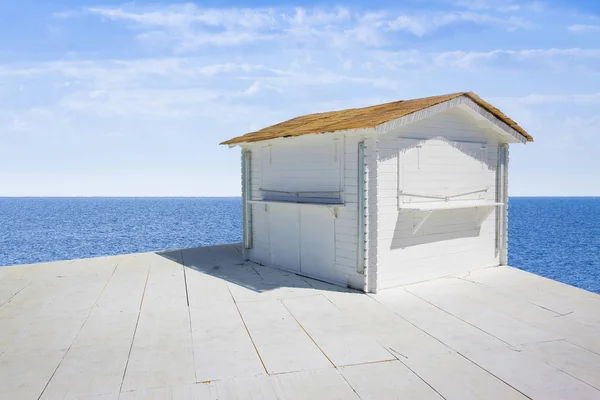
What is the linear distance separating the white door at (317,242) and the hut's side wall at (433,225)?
1219 millimetres

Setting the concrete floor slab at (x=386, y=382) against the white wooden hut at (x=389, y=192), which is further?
the white wooden hut at (x=389, y=192)

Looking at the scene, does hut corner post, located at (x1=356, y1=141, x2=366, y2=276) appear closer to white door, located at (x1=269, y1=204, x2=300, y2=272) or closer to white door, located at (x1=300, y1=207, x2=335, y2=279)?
white door, located at (x1=300, y1=207, x2=335, y2=279)

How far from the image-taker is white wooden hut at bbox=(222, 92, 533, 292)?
946cm

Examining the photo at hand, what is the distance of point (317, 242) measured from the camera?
34.8ft

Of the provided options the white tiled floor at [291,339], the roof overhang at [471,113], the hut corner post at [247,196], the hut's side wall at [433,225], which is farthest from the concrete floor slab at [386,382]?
the hut corner post at [247,196]

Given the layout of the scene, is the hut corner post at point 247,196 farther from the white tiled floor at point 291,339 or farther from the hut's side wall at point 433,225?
the hut's side wall at point 433,225

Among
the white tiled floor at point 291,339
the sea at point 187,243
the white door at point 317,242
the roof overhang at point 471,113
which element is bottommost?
the sea at point 187,243

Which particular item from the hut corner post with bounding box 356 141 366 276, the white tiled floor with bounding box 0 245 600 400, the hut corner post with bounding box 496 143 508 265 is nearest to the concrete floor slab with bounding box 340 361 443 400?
the white tiled floor with bounding box 0 245 600 400

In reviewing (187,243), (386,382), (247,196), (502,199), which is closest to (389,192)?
(502,199)

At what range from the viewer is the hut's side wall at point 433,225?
31.5ft

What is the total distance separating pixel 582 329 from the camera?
7.43m

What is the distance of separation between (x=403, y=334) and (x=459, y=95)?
18.6 ft

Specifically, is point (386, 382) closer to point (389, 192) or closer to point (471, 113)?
point (389, 192)

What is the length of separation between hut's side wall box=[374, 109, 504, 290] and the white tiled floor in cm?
51
